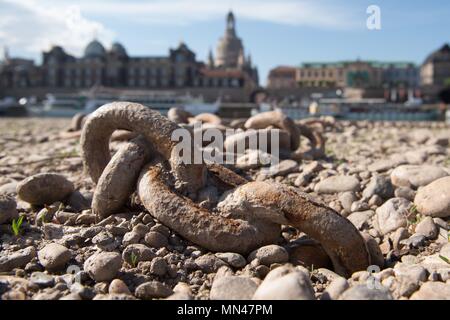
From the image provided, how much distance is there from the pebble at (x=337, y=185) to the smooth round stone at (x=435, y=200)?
32.0 inches

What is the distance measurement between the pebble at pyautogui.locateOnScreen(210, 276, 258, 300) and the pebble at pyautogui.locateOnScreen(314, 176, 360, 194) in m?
2.73

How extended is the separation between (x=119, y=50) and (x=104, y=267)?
8296 centimetres

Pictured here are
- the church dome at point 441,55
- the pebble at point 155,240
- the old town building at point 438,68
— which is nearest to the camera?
the pebble at point 155,240

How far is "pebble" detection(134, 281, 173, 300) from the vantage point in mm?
2855

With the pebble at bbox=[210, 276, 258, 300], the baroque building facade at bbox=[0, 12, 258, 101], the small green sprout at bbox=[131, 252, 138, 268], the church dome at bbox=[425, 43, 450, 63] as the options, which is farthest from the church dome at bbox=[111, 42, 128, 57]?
the pebble at bbox=[210, 276, 258, 300]

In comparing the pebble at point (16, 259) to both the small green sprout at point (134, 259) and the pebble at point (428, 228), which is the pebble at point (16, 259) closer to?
the small green sprout at point (134, 259)

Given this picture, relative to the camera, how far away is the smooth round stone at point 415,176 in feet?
17.3

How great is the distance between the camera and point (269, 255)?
337 cm

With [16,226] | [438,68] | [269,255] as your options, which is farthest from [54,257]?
[438,68]

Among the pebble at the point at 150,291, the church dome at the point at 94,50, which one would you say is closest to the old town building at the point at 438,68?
the church dome at the point at 94,50

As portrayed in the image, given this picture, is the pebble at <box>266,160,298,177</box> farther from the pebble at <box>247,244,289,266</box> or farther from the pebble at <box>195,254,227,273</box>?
the pebble at <box>195,254,227,273</box>

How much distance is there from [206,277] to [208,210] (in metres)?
0.57

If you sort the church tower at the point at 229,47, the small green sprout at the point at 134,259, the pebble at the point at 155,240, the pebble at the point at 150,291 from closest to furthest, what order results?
the pebble at the point at 150,291
the small green sprout at the point at 134,259
the pebble at the point at 155,240
the church tower at the point at 229,47

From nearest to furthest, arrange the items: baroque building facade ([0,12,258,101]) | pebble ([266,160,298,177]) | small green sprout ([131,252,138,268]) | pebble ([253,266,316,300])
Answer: pebble ([253,266,316,300]), small green sprout ([131,252,138,268]), pebble ([266,160,298,177]), baroque building facade ([0,12,258,101])
